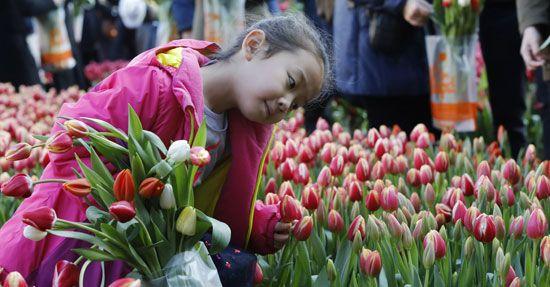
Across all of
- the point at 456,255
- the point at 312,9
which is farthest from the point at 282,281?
the point at 312,9

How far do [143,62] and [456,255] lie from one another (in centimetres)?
89

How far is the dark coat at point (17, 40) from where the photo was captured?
6.39m

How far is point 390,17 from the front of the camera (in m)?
4.13

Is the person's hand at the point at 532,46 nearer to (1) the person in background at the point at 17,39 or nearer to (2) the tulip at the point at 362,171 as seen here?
(2) the tulip at the point at 362,171

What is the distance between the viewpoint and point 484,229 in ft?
7.05

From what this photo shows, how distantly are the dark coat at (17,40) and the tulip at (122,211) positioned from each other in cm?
506

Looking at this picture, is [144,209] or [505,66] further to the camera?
[505,66]

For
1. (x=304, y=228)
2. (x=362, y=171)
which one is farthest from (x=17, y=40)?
(x=304, y=228)

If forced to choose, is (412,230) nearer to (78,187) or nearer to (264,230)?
(264,230)

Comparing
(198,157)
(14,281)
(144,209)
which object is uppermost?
(198,157)

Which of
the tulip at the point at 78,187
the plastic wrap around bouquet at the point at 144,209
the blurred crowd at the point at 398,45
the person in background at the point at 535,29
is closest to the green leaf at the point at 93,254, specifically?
the plastic wrap around bouquet at the point at 144,209

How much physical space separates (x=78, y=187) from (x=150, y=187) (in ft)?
0.45

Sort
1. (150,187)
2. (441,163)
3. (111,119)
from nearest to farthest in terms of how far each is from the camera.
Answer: (150,187) → (111,119) → (441,163)

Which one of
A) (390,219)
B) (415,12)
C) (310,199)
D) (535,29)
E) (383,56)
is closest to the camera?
(390,219)
